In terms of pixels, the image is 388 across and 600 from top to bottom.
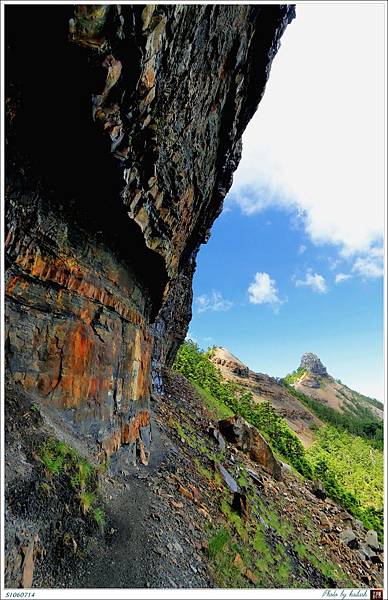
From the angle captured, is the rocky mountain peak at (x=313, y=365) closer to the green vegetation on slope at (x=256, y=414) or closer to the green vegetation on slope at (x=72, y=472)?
the green vegetation on slope at (x=256, y=414)

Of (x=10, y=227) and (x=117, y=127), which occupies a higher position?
(x=117, y=127)

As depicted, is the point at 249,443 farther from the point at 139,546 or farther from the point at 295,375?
the point at 295,375

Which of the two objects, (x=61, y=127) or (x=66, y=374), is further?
(x=66, y=374)

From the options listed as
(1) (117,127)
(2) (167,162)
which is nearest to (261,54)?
(2) (167,162)

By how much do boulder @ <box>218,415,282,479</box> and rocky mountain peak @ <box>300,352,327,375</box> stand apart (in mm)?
134098

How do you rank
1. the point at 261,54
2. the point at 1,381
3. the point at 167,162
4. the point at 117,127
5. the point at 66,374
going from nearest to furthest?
the point at 1,381, the point at 117,127, the point at 66,374, the point at 167,162, the point at 261,54

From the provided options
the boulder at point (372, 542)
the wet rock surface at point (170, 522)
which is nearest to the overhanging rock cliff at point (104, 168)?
the wet rock surface at point (170, 522)

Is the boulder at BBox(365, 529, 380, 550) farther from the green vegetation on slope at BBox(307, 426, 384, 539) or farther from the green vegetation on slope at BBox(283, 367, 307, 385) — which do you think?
the green vegetation on slope at BBox(283, 367, 307, 385)

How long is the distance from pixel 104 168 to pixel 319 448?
68.5 m

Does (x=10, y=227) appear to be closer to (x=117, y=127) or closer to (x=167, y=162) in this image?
(x=117, y=127)

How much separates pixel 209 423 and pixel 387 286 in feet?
54.0

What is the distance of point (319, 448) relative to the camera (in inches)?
2478

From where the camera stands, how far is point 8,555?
15.5 feet

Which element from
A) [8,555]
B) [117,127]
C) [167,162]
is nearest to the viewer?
[8,555]
